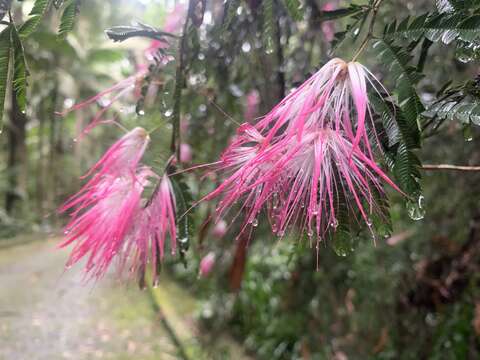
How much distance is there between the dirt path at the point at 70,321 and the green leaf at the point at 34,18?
2.21 meters

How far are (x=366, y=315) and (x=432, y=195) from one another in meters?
0.81

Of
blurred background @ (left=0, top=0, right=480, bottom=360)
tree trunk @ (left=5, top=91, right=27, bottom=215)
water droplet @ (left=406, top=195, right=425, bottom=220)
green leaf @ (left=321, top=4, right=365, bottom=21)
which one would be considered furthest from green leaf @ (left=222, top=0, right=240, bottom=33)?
tree trunk @ (left=5, top=91, right=27, bottom=215)

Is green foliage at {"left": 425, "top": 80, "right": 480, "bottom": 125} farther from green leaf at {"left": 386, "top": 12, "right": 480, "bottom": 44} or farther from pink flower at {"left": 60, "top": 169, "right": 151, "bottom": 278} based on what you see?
pink flower at {"left": 60, "top": 169, "right": 151, "bottom": 278}

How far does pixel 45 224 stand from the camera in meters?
7.21

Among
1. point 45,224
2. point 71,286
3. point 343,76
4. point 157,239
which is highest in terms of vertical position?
point 343,76

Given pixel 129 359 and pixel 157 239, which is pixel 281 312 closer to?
pixel 129 359

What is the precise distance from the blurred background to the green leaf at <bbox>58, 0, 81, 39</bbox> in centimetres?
4

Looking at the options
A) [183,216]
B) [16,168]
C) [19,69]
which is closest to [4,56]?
[19,69]

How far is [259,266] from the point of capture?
169 inches

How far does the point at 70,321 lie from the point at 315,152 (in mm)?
3369

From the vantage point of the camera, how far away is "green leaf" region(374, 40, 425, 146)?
0.68m

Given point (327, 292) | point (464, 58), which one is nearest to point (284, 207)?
point (464, 58)

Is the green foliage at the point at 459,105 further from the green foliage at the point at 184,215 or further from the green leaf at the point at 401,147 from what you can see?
the green foliage at the point at 184,215

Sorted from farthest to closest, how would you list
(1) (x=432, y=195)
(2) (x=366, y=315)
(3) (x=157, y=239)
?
(2) (x=366, y=315) < (1) (x=432, y=195) < (3) (x=157, y=239)
